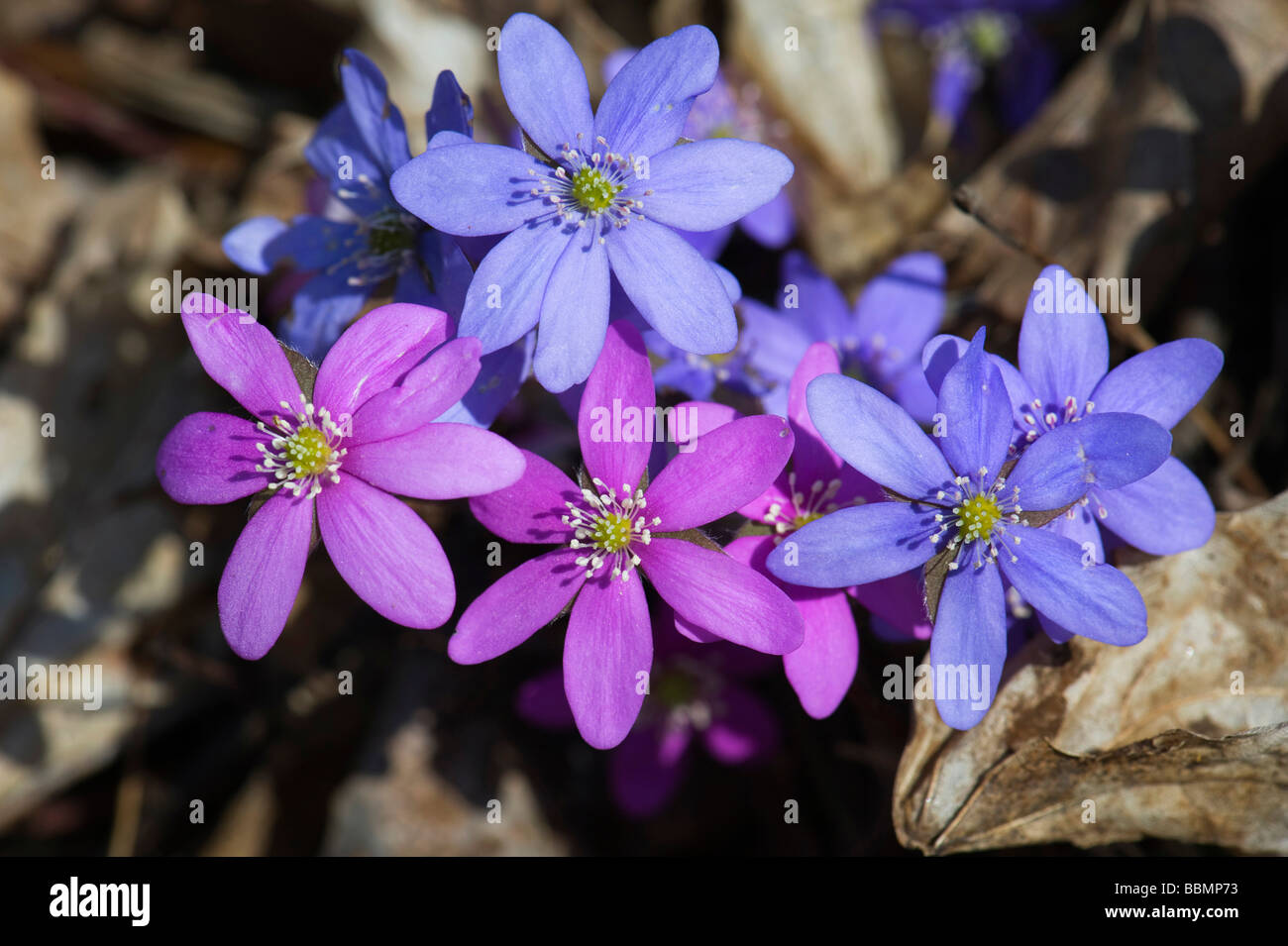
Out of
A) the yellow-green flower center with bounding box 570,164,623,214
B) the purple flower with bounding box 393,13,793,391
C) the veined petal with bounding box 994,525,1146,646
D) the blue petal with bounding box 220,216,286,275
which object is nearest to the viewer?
the veined petal with bounding box 994,525,1146,646

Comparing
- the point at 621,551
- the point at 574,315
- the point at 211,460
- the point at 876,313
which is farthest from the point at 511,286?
the point at 876,313

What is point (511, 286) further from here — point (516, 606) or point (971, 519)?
point (971, 519)

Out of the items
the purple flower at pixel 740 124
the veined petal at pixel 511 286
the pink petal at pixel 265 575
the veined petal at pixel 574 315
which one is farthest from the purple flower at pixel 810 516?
the purple flower at pixel 740 124

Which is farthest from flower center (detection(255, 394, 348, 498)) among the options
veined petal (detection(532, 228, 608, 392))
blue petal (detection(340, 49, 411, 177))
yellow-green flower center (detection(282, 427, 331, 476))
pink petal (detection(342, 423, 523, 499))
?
blue petal (detection(340, 49, 411, 177))

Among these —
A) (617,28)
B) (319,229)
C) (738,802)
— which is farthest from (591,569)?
(617,28)

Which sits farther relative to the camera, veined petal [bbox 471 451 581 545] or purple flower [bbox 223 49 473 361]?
purple flower [bbox 223 49 473 361]

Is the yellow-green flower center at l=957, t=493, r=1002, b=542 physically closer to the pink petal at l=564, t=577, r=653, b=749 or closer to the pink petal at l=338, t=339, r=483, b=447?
the pink petal at l=564, t=577, r=653, b=749
